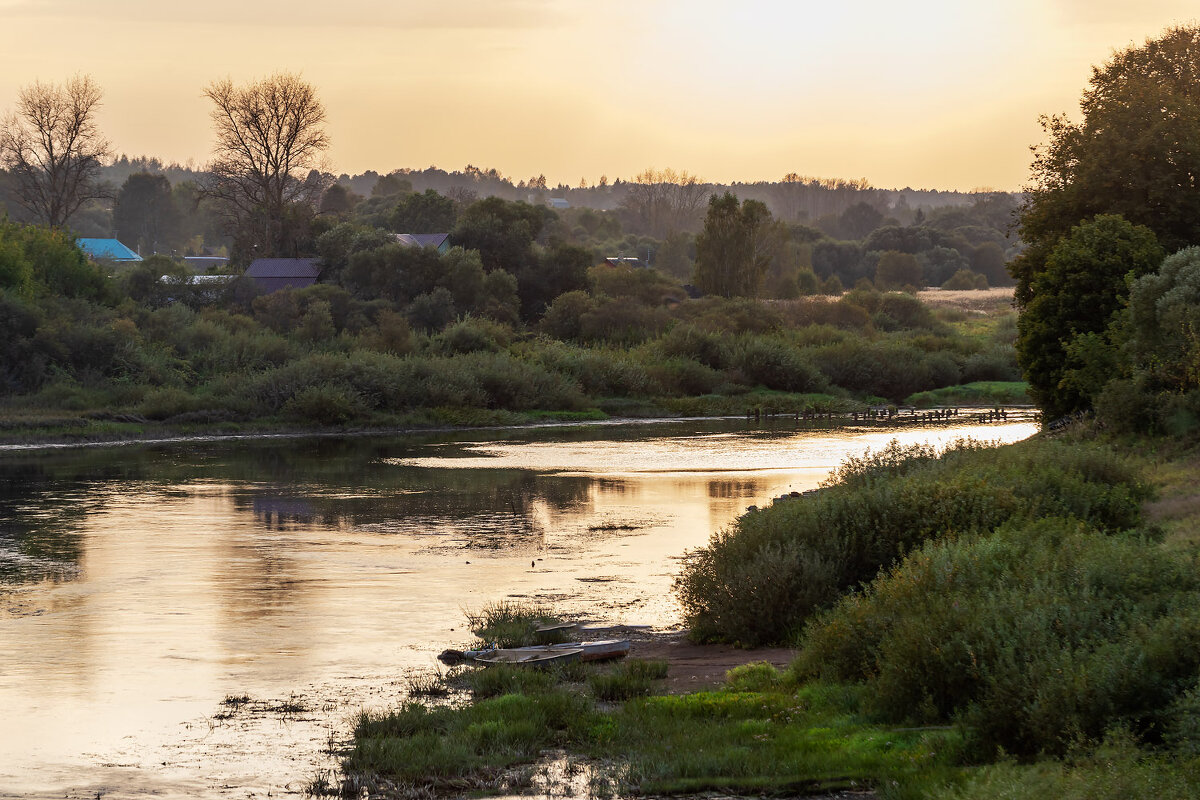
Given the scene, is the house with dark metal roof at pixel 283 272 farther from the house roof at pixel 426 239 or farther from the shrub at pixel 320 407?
the shrub at pixel 320 407

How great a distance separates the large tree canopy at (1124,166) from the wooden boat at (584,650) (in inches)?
863

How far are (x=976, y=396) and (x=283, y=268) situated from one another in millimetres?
38581

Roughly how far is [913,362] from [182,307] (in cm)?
3656

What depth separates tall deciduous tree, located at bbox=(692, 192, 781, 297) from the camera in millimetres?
84750

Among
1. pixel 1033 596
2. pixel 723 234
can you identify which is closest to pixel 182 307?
pixel 723 234

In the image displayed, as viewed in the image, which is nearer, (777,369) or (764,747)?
(764,747)

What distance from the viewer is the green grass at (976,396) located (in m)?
65.4

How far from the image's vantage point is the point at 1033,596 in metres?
10.8

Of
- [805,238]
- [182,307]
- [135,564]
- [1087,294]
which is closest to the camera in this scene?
[135,564]

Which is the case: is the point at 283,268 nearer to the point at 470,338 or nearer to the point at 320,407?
the point at 470,338

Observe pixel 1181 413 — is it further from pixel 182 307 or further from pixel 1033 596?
pixel 182 307

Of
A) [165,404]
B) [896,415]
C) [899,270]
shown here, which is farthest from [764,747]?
[899,270]

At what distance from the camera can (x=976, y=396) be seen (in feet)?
219

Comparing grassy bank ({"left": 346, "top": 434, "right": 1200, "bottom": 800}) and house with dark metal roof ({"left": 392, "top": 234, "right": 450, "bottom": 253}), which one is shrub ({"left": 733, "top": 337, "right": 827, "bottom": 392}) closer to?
house with dark metal roof ({"left": 392, "top": 234, "right": 450, "bottom": 253})
